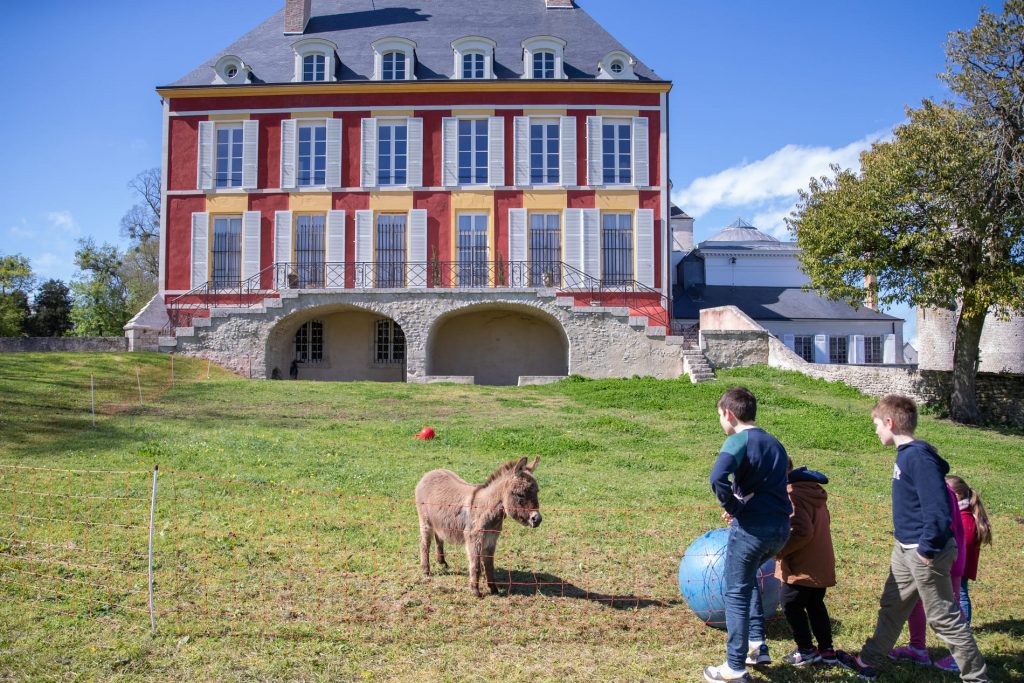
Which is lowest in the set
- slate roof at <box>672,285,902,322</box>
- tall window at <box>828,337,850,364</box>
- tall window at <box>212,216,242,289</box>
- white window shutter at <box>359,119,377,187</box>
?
tall window at <box>828,337,850,364</box>

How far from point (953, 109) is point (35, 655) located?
61.8ft

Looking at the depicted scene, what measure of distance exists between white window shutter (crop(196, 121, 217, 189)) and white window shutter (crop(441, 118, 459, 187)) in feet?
24.9

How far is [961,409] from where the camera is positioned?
738 inches

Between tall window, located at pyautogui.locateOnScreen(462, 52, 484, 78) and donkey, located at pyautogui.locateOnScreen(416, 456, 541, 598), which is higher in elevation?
tall window, located at pyautogui.locateOnScreen(462, 52, 484, 78)

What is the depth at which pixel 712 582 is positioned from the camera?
565 centimetres

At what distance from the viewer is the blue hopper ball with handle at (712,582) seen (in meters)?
5.62

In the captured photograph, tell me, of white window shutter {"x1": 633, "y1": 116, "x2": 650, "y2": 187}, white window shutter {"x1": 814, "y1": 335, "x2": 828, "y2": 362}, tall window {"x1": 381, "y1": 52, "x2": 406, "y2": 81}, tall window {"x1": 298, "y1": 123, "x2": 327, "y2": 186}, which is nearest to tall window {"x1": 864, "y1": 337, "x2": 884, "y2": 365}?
white window shutter {"x1": 814, "y1": 335, "x2": 828, "y2": 362}

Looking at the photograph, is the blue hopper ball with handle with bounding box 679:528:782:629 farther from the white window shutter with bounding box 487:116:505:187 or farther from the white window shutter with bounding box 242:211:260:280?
the white window shutter with bounding box 242:211:260:280

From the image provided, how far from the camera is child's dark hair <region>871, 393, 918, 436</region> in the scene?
4.83m

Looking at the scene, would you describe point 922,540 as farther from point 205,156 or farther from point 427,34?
point 427,34

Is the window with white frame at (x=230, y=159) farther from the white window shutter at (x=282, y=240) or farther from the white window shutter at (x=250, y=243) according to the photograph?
the white window shutter at (x=282, y=240)

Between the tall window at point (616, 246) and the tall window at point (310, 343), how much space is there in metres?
9.66

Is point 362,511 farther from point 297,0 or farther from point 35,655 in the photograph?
point 297,0

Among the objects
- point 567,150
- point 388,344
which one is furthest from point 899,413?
point 388,344
